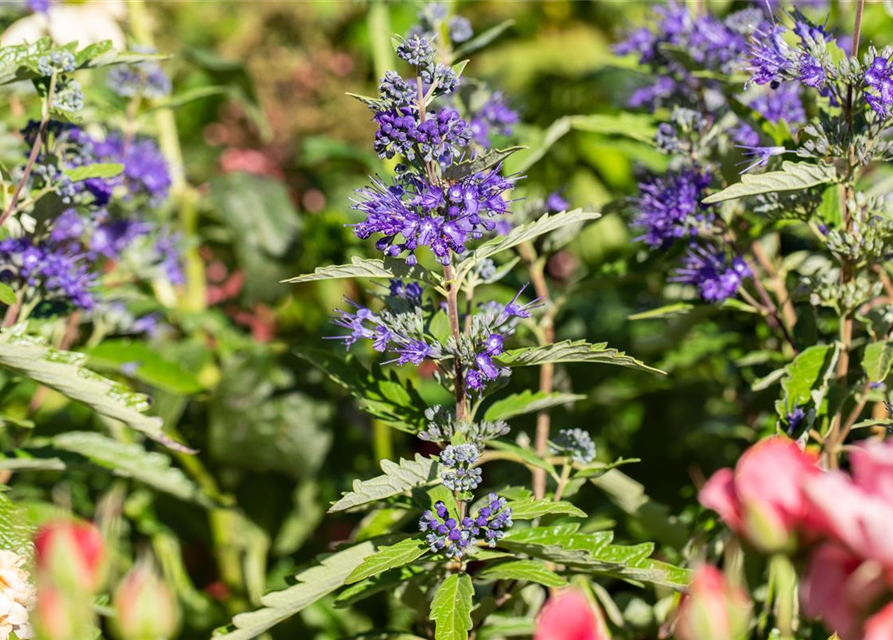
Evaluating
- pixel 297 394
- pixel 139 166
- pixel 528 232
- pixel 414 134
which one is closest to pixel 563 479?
pixel 528 232

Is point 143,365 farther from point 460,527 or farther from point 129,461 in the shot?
point 460,527

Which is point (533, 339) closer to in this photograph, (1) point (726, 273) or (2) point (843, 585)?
(1) point (726, 273)

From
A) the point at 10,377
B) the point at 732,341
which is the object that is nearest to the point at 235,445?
the point at 10,377

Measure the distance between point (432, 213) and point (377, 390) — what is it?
0.23 meters

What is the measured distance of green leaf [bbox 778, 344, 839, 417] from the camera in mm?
995

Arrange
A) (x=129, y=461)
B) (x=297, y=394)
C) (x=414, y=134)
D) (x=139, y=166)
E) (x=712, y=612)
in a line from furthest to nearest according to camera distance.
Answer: (x=297, y=394)
(x=139, y=166)
(x=129, y=461)
(x=414, y=134)
(x=712, y=612)

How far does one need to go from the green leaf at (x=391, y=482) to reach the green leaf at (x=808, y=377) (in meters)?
0.38

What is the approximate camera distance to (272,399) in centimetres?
154

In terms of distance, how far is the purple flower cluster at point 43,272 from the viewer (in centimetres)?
109

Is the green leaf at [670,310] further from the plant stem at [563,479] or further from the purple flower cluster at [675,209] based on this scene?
the plant stem at [563,479]

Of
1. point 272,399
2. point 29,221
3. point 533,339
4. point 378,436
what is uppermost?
point 29,221

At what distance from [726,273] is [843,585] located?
1.84 feet

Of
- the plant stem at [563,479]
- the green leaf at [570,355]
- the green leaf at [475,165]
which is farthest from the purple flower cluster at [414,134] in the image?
the plant stem at [563,479]

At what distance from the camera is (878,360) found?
93cm
